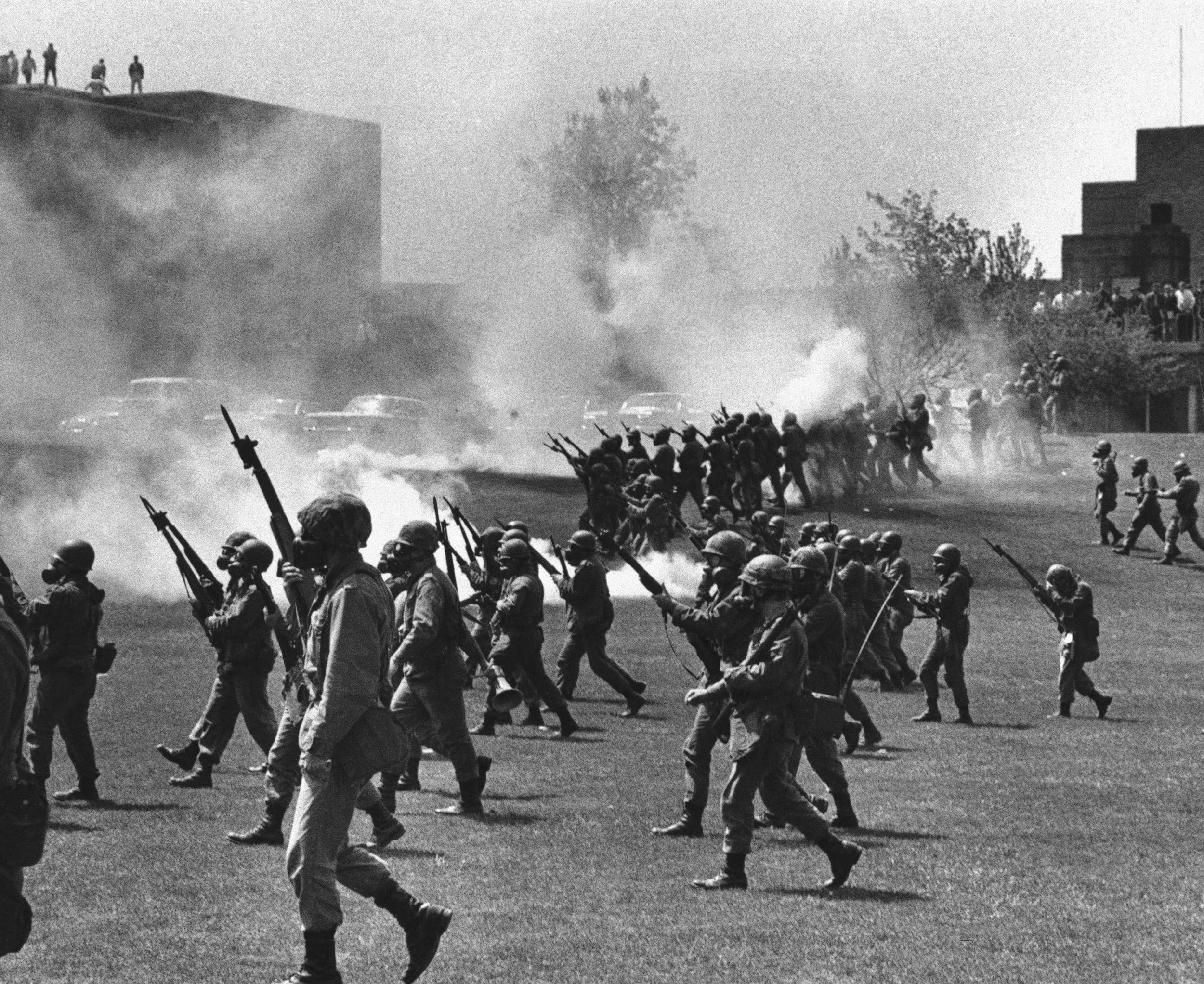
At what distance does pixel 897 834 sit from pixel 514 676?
5.27 m

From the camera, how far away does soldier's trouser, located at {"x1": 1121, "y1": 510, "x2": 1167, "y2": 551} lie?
33375mm

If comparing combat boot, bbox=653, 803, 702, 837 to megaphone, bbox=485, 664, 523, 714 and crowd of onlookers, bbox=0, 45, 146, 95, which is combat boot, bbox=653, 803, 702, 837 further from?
crowd of onlookers, bbox=0, 45, 146, 95

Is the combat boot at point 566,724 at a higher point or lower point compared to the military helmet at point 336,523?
lower

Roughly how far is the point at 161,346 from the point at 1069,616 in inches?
1432

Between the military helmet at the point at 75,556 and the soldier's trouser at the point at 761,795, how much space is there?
4582 mm

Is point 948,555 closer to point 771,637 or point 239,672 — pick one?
point 239,672

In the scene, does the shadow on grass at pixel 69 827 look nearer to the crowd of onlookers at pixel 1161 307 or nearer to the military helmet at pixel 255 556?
the military helmet at pixel 255 556

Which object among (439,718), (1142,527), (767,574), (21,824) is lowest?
(1142,527)

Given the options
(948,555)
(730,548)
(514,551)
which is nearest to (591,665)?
(514,551)

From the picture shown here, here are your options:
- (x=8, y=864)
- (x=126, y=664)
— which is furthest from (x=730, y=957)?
(x=126, y=664)

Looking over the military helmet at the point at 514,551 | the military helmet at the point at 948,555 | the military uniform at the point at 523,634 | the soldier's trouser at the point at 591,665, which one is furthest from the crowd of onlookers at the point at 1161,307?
the military helmet at the point at 514,551

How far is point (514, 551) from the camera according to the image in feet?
55.8

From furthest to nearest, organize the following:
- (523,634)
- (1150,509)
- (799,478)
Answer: (799,478), (1150,509), (523,634)

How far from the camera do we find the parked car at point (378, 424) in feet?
139
